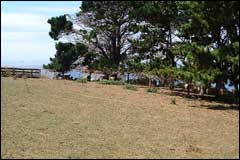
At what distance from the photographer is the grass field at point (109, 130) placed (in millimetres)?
9570

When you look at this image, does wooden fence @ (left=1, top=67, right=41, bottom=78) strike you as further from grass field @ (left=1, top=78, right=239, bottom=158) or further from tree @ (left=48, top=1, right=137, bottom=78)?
grass field @ (left=1, top=78, right=239, bottom=158)

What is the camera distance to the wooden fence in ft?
104

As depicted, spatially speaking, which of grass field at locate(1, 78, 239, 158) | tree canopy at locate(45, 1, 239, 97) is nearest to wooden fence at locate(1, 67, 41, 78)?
tree canopy at locate(45, 1, 239, 97)

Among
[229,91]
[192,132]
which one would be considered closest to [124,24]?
[229,91]

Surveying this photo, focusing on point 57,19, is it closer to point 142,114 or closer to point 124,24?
point 124,24

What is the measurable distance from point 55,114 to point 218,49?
8.59m

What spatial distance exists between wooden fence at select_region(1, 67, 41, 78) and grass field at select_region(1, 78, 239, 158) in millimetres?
14059

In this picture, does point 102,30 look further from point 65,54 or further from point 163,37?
point 163,37

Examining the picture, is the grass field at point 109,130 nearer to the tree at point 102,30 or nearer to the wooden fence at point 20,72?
the wooden fence at point 20,72

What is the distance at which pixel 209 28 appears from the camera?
21.0 m

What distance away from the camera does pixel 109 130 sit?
12.0 meters

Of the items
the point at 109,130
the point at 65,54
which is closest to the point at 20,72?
the point at 65,54

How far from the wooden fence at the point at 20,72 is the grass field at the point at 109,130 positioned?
1406cm

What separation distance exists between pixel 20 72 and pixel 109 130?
75.1 feet
